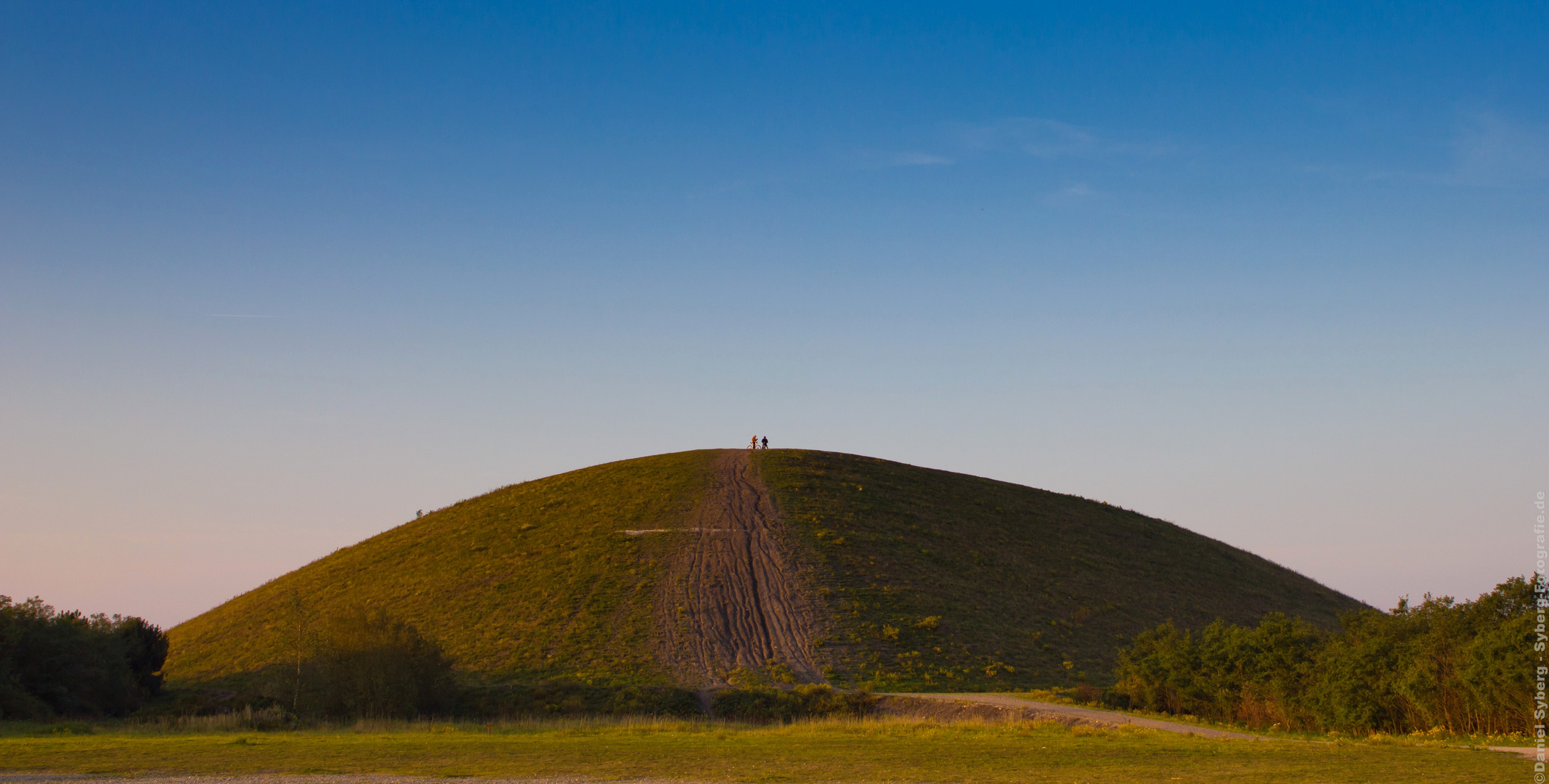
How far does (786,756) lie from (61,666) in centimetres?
2754

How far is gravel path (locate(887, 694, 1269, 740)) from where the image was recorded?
22.8m

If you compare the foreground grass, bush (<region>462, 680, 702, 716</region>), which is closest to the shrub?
bush (<region>462, 680, 702, 716</region>)

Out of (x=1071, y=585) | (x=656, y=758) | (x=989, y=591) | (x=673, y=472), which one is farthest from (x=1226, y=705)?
(x=673, y=472)

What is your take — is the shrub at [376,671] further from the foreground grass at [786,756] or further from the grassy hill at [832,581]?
the foreground grass at [786,756]

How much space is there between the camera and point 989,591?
52.3m

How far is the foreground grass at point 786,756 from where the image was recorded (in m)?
15.2

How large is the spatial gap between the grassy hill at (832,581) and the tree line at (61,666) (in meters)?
5.53

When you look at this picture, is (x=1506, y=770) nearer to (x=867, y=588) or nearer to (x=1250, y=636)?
(x=1250, y=636)

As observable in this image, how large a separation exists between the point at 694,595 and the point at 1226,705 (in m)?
26.1

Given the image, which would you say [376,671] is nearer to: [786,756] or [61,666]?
[61,666]

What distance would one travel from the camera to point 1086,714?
94.9 feet

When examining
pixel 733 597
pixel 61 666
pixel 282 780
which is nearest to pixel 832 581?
pixel 733 597

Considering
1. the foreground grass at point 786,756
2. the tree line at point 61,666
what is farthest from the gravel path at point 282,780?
the tree line at point 61,666

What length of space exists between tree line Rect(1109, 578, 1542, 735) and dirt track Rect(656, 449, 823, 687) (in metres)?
14.6
